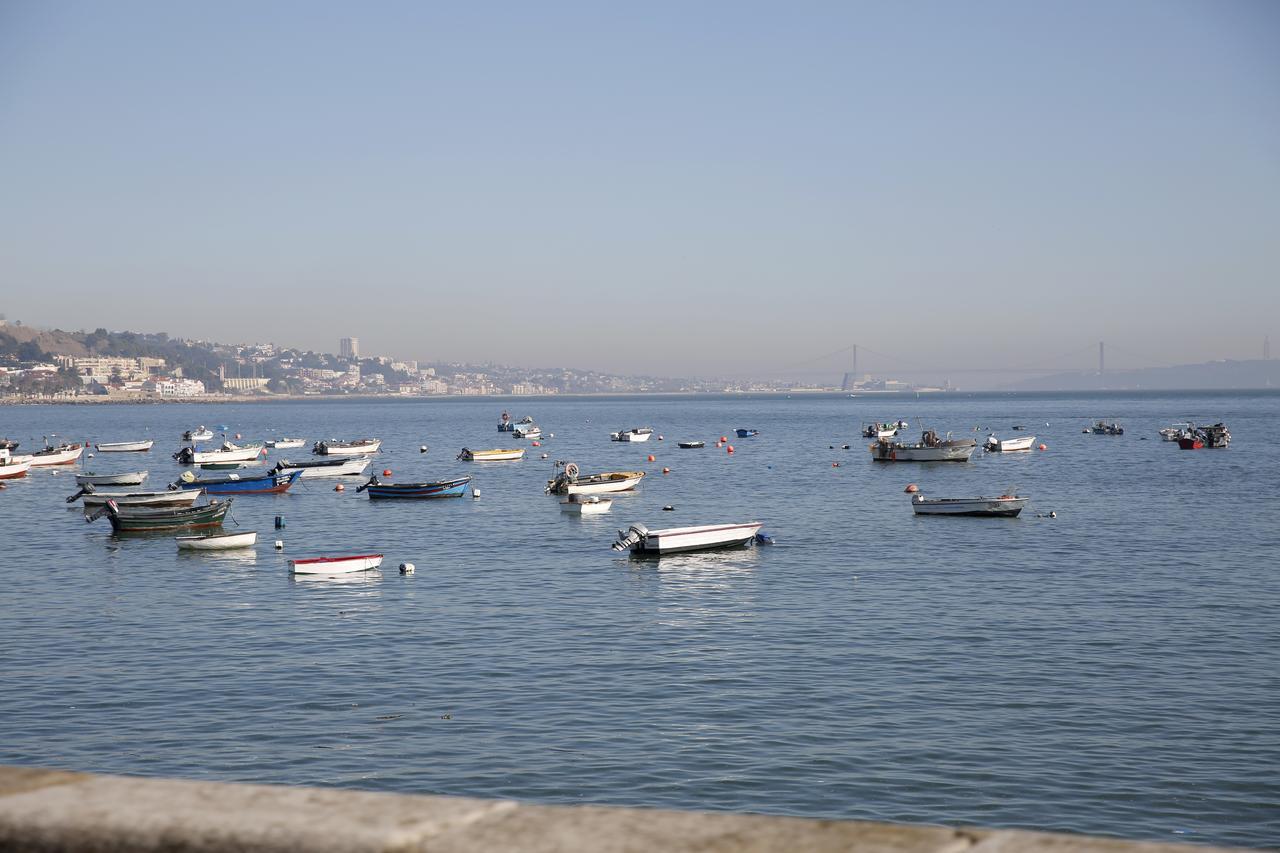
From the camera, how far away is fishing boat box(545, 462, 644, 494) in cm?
7908

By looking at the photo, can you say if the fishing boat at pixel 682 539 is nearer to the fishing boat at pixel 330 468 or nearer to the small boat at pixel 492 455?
the fishing boat at pixel 330 468

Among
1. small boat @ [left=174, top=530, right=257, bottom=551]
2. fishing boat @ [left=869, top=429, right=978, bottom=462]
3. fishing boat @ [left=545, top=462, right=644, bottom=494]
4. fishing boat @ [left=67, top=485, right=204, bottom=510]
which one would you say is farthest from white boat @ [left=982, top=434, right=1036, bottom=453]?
small boat @ [left=174, top=530, right=257, bottom=551]

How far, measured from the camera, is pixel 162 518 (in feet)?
198

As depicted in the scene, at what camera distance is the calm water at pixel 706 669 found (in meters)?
20.9

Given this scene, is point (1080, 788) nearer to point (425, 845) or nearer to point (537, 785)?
point (537, 785)

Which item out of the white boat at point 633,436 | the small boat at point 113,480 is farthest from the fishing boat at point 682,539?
the white boat at point 633,436

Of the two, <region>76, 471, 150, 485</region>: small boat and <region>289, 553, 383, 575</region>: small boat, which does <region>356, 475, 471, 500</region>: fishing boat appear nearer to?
<region>76, 471, 150, 485</region>: small boat

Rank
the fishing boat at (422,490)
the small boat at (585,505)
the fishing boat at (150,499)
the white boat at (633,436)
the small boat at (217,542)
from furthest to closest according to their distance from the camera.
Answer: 1. the white boat at (633,436)
2. the fishing boat at (422,490)
3. the small boat at (585,505)
4. the fishing boat at (150,499)
5. the small boat at (217,542)

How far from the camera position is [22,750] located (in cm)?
2311

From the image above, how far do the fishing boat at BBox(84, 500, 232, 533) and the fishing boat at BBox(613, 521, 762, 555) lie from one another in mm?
21874

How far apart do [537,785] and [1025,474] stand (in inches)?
3472

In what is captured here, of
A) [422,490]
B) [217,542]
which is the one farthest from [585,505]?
[217,542]

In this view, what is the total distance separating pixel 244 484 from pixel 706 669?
64.8m

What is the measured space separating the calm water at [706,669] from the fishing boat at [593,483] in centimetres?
1635
